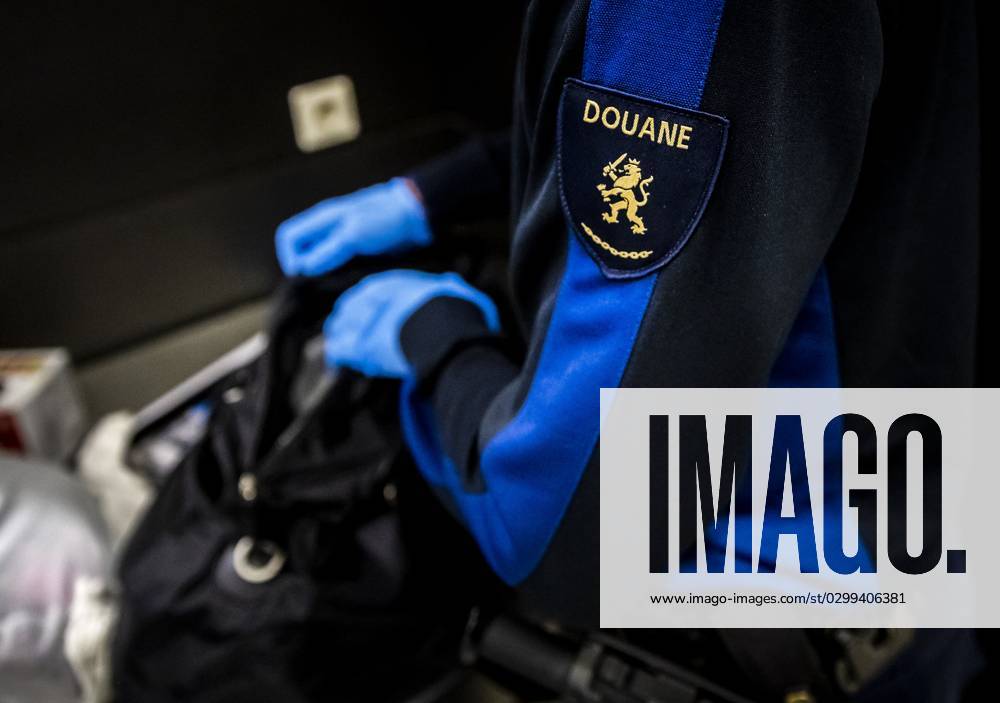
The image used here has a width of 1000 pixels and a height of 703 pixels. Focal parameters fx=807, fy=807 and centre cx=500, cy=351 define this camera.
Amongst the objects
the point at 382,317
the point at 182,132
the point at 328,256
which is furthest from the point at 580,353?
the point at 182,132

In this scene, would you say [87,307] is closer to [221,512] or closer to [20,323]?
[20,323]

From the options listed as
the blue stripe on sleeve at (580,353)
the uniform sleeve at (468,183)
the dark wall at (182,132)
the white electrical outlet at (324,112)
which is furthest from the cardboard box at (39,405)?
the blue stripe on sleeve at (580,353)

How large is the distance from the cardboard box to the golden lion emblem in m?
0.90

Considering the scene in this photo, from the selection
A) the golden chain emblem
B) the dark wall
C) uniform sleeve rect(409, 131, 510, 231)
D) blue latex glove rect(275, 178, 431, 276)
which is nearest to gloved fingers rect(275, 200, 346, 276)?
blue latex glove rect(275, 178, 431, 276)

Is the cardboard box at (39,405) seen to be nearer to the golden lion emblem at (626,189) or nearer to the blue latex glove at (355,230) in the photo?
the blue latex glove at (355,230)

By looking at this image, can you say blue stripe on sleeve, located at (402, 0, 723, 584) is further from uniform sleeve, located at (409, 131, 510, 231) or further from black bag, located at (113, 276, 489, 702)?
uniform sleeve, located at (409, 131, 510, 231)

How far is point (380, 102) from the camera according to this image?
128 cm

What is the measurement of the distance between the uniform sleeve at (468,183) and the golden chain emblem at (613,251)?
1.53ft

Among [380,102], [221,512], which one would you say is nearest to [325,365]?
[221,512]

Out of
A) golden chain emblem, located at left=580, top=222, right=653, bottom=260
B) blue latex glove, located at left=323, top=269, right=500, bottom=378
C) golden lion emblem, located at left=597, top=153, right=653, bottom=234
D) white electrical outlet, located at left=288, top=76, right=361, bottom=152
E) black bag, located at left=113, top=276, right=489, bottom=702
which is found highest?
golden lion emblem, located at left=597, top=153, right=653, bottom=234

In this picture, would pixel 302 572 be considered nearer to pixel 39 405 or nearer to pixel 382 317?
pixel 382 317

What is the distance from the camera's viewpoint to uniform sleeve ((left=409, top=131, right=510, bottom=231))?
898 mm

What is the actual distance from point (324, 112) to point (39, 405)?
58 cm

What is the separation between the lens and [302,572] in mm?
718
